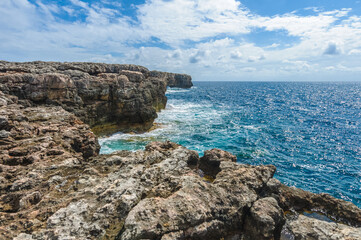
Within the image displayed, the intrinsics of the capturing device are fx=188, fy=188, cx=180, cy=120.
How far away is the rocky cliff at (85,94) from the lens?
2364 cm

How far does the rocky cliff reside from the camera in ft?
77.6

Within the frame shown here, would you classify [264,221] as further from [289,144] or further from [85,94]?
[85,94]

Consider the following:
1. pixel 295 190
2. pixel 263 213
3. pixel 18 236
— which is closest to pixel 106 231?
pixel 18 236

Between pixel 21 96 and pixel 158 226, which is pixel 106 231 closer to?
pixel 158 226

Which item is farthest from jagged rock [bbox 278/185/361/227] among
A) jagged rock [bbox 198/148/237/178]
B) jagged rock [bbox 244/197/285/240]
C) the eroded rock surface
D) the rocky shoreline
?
jagged rock [bbox 198/148/237/178]

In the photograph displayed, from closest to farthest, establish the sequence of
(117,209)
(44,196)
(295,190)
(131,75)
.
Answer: (117,209) < (44,196) < (295,190) < (131,75)


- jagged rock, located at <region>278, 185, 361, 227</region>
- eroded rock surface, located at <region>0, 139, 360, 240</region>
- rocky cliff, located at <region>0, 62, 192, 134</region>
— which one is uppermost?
rocky cliff, located at <region>0, 62, 192, 134</region>

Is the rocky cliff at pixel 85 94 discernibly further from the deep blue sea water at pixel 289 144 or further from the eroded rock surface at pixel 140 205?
the eroded rock surface at pixel 140 205

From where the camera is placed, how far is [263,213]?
856cm

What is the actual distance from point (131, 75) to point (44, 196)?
128ft

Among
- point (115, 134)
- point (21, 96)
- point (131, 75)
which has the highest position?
point (131, 75)

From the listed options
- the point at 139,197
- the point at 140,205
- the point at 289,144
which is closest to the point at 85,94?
the point at 139,197

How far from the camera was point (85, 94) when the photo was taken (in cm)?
3111

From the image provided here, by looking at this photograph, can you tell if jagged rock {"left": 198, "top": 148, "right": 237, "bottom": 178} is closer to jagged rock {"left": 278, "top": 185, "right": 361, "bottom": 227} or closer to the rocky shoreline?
the rocky shoreline
